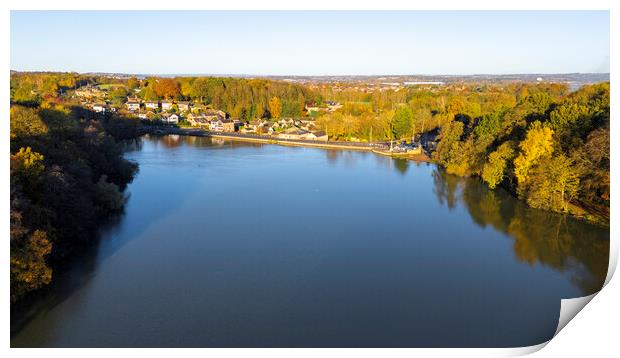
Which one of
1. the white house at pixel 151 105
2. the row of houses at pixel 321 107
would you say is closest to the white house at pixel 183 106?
the white house at pixel 151 105

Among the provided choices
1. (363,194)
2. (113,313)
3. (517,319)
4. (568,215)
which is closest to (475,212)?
(568,215)

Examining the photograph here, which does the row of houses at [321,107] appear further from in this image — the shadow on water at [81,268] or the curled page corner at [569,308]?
the curled page corner at [569,308]

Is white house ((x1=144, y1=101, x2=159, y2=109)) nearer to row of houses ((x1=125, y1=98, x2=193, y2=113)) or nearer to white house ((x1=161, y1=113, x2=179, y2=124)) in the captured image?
row of houses ((x1=125, y1=98, x2=193, y2=113))

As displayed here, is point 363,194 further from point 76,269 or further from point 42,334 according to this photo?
point 42,334

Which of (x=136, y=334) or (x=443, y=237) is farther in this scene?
(x=443, y=237)

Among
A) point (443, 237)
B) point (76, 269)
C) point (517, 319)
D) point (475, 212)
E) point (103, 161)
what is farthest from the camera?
point (103, 161)

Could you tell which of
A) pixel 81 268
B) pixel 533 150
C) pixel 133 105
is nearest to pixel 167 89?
pixel 133 105
